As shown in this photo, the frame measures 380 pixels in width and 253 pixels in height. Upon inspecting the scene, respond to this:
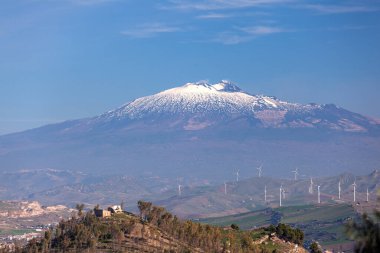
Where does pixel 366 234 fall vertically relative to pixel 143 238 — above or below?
above

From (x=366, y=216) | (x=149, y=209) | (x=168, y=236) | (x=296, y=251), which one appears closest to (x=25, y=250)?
(x=168, y=236)

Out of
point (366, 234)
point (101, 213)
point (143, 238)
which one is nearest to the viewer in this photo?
point (366, 234)

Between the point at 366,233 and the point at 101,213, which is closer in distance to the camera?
the point at 366,233

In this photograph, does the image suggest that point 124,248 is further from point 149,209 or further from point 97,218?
point 149,209

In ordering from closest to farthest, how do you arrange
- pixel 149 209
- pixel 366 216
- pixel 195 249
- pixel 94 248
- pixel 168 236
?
pixel 366 216 → pixel 94 248 → pixel 195 249 → pixel 168 236 → pixel 149 209

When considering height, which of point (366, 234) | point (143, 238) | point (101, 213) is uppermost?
point (366, 234)

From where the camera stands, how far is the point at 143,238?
10925cm

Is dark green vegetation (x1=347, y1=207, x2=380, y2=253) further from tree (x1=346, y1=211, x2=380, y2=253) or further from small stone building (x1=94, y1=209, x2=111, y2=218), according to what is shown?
small stone building (x1=94, y1=209, x2=111, y2=218)

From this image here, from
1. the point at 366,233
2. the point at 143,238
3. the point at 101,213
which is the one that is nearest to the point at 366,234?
the point at 366,233

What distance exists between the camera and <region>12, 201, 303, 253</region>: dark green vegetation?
4055 inches

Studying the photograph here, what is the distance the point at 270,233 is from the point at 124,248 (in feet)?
117

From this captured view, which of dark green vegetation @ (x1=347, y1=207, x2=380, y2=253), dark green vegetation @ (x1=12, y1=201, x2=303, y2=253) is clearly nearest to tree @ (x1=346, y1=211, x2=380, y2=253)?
dark green vegetation @ (x1=347, y1=207, x2=380, y2=253)

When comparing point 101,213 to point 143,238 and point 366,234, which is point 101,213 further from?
point 366,234

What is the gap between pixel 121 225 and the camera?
368 ft
